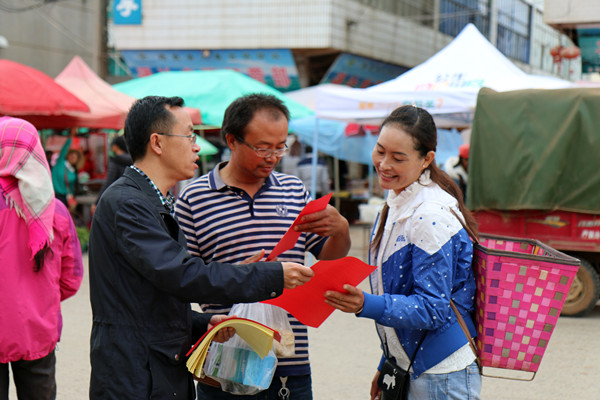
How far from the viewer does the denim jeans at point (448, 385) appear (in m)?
2.38

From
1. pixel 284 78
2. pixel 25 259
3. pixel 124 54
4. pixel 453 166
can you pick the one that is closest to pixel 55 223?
pixel 25 259

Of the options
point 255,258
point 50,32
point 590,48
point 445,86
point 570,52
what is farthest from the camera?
point 50,32

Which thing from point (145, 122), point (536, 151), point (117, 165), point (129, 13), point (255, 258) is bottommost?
point (117, 165)

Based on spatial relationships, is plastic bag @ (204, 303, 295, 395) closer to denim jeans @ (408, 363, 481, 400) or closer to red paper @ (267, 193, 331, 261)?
red paper @ (267, 193, 331, 261)

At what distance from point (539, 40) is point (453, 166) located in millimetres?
35281

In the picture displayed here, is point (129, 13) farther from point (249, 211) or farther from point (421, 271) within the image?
point (421, 271)

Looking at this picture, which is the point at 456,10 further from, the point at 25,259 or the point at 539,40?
the point at 25,259

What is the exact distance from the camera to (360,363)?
5930 millimetres

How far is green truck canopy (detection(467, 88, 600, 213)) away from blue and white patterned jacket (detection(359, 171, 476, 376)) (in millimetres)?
5391

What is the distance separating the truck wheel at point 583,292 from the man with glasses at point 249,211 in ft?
18.4

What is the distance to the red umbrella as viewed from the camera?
9500mm

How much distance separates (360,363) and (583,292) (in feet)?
10.2

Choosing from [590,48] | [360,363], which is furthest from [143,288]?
[590,48]

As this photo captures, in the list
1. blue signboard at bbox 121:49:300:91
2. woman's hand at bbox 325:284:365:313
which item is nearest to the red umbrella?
woman's hand at bbox 325:284:365:313
